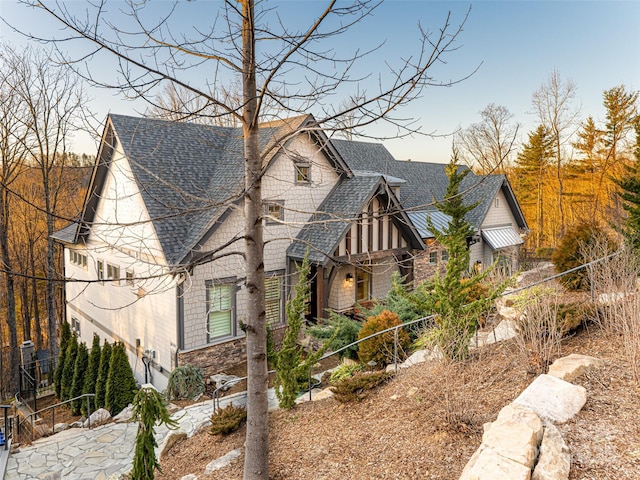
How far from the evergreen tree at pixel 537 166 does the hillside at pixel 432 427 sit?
29.7 m

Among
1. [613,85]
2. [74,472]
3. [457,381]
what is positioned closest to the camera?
[457,381]

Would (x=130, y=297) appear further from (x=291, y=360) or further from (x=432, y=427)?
(x=432, y=427)

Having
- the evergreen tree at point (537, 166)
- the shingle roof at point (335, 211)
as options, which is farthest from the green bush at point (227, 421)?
the evergreen tree at point (537, 166)

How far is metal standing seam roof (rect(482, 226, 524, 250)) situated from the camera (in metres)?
22.1

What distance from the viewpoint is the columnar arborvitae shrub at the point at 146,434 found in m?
5.78

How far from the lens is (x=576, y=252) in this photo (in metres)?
11.3

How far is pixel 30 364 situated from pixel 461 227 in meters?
17.9

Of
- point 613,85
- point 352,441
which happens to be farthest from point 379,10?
point 613,85

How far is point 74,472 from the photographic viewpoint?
8.09 meters

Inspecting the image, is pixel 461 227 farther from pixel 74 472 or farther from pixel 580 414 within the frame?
pixel 74 472

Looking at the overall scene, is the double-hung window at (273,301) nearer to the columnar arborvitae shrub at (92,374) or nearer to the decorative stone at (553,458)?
the columnar arborvitae shrub at (92,374)

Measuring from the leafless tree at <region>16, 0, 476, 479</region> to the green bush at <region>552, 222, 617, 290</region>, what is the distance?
8396 millimetres

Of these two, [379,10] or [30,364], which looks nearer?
[379,10]

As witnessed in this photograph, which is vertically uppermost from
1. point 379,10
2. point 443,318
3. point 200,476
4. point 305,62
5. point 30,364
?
point 379,10
